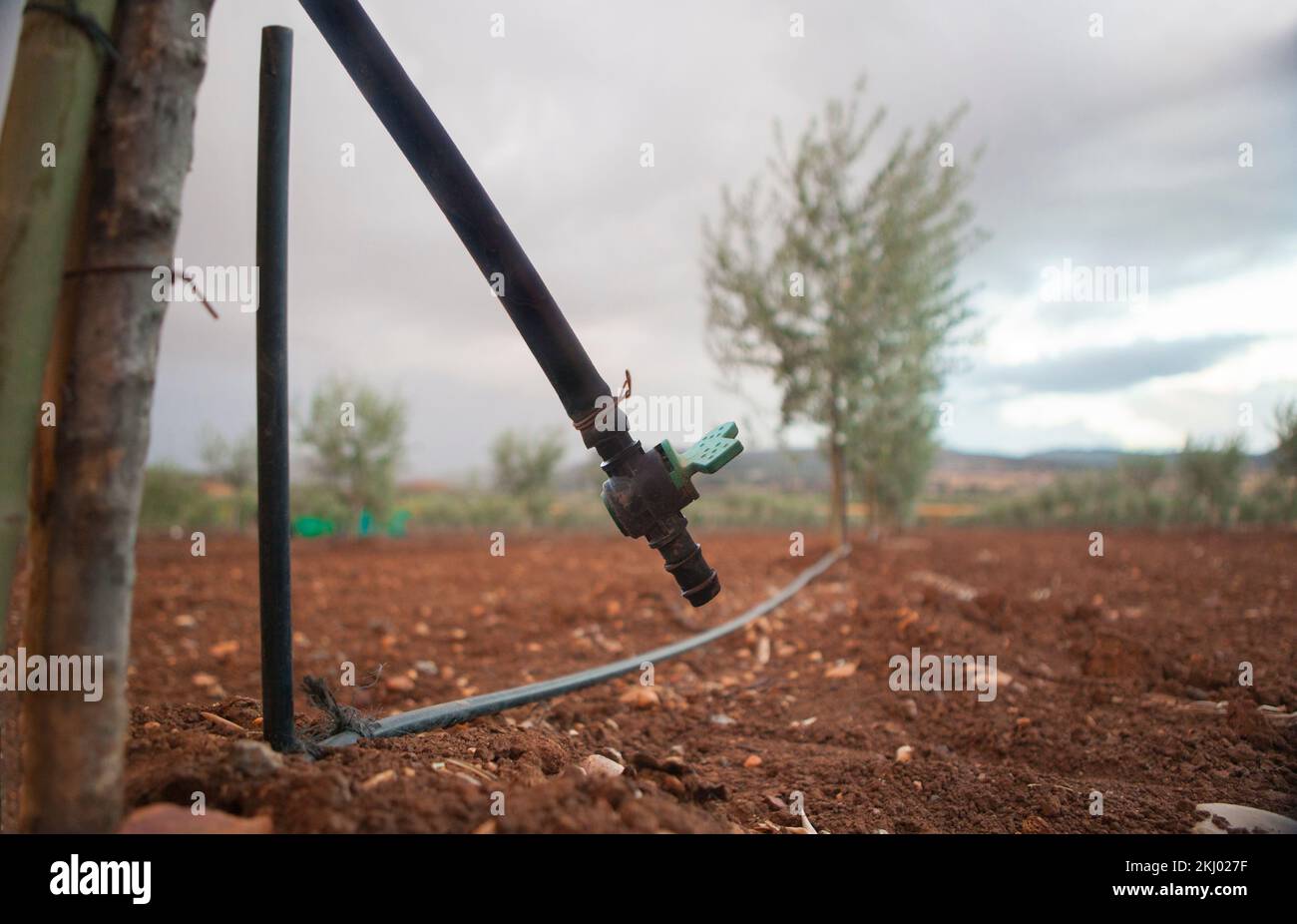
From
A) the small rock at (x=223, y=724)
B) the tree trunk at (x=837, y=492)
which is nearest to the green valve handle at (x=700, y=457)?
the small rock at (x=223, y=724)

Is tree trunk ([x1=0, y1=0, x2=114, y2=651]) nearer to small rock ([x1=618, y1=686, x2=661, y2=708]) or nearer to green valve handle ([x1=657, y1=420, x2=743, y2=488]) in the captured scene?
green valve handle ([x1=657, y1=420, x2=743, y2=488])

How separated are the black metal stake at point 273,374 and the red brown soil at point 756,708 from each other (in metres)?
0.21

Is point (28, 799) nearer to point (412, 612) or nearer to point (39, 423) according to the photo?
point (39, 423)

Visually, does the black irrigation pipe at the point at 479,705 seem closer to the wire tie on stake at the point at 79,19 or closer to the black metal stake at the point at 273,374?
the black metal stake at the point at 273,374

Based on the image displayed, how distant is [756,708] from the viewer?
4125mm

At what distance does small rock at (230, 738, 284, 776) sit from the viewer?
1677mm

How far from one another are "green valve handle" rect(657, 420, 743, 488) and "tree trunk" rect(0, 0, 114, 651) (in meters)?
1.51

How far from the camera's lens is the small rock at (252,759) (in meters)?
1.68

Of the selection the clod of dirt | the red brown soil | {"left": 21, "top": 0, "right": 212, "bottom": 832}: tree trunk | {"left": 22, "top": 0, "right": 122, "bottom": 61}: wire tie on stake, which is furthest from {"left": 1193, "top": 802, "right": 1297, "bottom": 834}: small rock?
{"left": 22, "top": 0, "right": 122, "bottom": 61}: wire tie on stake

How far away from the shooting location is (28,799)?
58.1 inches

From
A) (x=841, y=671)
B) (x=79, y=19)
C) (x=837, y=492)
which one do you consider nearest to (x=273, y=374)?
(x=79, y=19)

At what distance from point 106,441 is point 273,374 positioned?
20.4 inches

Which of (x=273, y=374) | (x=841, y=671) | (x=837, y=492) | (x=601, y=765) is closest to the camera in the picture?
(x=273, y=374)

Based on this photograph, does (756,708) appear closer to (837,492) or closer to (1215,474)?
(837,492)
